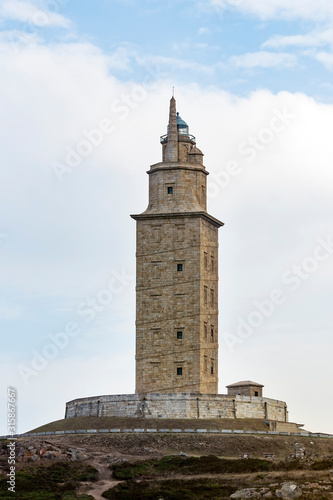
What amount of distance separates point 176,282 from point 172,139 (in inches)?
469

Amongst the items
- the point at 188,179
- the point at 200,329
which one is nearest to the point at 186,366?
the point at 200,329

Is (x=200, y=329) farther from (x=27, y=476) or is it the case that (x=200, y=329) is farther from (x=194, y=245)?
(x=27, y=476)

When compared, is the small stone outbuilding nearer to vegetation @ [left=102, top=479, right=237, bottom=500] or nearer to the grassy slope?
the grassy slope

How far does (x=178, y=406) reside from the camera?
79750 millimetres

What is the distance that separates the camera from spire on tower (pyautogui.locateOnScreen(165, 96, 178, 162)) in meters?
88.4

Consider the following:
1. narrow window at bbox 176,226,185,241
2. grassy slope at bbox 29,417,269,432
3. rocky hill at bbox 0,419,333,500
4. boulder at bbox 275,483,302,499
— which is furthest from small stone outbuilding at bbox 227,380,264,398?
boulder at bbox 275,483,302,499

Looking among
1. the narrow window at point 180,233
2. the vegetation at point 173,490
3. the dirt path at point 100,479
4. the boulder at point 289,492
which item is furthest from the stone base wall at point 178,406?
the boulder at point 289,492

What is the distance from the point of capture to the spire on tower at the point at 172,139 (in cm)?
8839

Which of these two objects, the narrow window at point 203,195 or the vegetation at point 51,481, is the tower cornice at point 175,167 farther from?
the vegetation at point 51,481

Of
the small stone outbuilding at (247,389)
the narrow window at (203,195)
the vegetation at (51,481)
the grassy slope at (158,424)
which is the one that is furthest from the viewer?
the narrow window at (203,195)

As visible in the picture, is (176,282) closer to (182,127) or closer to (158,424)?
(158,424)

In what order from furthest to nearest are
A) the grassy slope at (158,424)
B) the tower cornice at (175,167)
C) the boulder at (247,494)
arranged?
1. the tower cornice at (175,167)
2. the grassy slope at (158,424)
3. the boulder at (247,494)

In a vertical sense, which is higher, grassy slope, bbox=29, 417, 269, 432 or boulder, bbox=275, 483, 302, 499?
grassy slope, bbox=29, 417, 269, 432

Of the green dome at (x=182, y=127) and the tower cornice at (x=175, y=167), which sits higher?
the green dome at (x=182, y=127)
